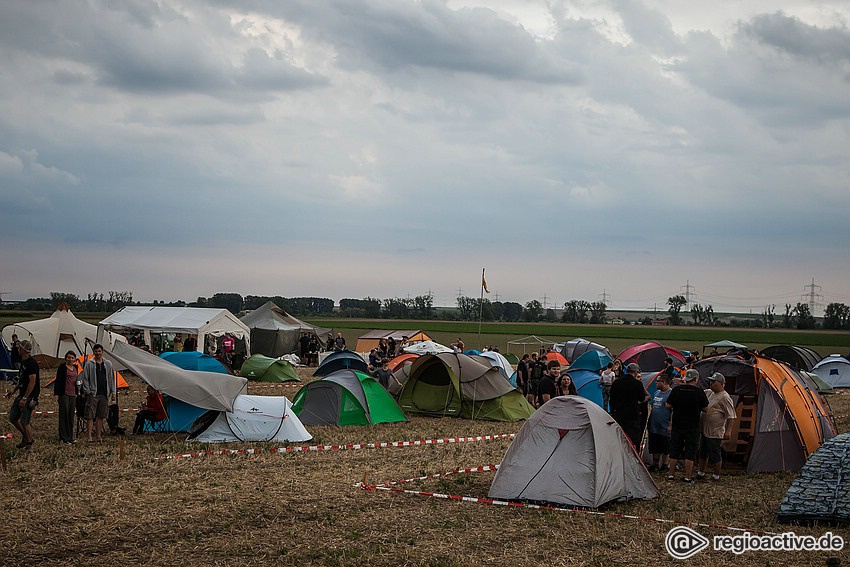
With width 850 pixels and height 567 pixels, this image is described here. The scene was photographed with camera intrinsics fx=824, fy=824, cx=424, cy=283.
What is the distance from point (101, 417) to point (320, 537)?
776cm

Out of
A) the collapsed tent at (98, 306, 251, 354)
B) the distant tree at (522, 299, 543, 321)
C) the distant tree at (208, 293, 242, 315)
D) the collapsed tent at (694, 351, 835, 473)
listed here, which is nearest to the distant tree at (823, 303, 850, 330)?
the distant tree at (522, 299, 543, 321)

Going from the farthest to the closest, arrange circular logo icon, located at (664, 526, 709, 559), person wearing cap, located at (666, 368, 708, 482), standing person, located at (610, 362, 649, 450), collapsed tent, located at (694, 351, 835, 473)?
collapsed tent, located at (694, 351, 835, 473) < standing person, located at (610, 362, 649, 450) < person wearing cap, located at (666, 368, 708, 482) < circular logo icon, located at (664, 526, 709, 559)

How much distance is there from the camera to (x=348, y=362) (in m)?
27.5

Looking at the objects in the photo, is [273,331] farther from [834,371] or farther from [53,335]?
[834,371]

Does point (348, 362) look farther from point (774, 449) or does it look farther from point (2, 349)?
point (774, 449)

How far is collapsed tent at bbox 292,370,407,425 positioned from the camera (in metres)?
17.8

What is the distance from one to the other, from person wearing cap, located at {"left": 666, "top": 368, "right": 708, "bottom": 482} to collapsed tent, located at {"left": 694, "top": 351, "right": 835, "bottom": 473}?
4.15 ft

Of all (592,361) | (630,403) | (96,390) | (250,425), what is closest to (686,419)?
(630,403)

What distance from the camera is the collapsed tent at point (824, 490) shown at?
29.9 ft

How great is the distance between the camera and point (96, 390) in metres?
14.8

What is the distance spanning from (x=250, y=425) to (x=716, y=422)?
26.9ft

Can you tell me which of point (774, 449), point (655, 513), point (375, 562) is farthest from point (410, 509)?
point (774, 449)

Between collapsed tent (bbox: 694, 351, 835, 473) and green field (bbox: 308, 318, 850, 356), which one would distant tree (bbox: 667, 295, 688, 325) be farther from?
collapsed tent (bbox: 694, 351, 835, 473)

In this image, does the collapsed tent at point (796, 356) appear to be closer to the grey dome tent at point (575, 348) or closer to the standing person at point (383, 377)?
the grey dome tent at point (575, 348)
